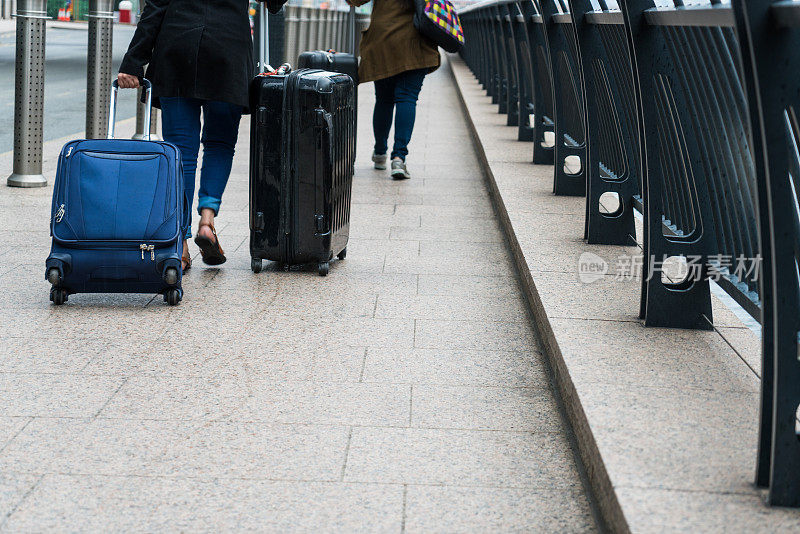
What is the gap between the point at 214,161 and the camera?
525 cm

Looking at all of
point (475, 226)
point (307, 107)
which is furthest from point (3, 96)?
point (307, 107)

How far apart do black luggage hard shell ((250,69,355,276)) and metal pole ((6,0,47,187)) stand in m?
2.92

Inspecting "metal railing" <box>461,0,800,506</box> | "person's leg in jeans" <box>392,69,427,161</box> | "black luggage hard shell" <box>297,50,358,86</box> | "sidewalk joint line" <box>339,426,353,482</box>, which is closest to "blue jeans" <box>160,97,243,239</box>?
"black luggage hard shell" <box>297,50,358,86</box>

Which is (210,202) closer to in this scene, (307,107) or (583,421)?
(307,107)

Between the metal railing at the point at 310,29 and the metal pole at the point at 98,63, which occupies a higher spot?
the metal railing at the point at 310,29

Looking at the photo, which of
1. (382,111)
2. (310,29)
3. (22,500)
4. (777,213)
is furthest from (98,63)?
(310,29)

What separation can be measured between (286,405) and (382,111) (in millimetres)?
5362

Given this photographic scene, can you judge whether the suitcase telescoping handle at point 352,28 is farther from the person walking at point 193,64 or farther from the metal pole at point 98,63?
the person walking at point 193,64

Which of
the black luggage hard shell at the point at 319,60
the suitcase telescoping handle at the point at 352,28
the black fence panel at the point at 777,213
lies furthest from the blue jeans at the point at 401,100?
the black fence panel at the point at 777,213

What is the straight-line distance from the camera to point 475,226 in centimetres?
662

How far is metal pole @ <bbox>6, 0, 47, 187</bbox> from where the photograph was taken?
7.30m

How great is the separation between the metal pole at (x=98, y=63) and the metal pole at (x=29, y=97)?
3.11 feet

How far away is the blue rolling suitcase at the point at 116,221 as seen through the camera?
4.32 m

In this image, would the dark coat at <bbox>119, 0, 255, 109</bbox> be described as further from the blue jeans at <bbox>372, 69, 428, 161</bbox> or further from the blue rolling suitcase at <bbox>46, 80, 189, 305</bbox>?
the blue jeans at <bbox>372, 69, 428, 161</bbox>
